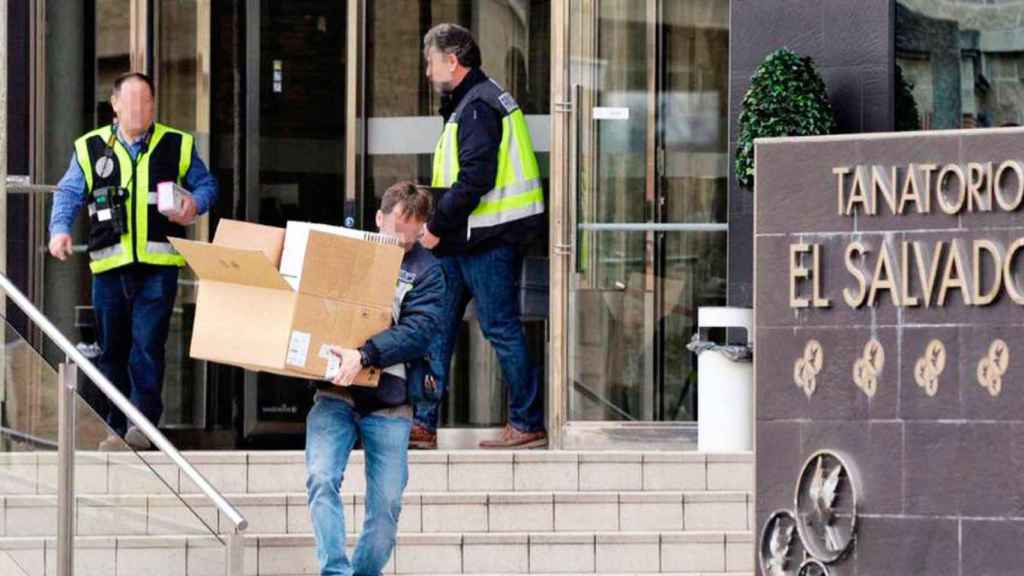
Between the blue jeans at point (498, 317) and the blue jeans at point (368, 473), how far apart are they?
7.51 feet

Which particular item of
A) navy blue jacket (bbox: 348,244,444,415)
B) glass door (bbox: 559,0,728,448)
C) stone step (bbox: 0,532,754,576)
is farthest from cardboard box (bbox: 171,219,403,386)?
glass door (bbox: 559,0,728,448)

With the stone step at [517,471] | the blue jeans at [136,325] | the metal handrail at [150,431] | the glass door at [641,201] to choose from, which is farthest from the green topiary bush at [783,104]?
the metal handrail at [150,431]

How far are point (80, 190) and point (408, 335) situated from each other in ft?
9.95

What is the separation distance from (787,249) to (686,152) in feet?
9.49

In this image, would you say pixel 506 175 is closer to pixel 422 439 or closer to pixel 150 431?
pixel 422 439

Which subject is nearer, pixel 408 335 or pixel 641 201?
pixel 408 335

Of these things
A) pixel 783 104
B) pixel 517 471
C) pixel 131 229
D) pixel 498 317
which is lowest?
pixel 517 471

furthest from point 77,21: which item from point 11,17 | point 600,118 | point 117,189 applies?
point 600,118

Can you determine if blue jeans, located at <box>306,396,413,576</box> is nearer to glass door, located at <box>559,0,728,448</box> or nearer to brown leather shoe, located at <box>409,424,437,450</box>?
brown leather shoe, located at <box>409,424,437,450</box>

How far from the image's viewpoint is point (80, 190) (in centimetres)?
1174

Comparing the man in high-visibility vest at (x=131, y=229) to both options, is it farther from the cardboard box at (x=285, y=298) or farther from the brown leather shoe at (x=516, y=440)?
the cardboard box at (x=285, y=298)

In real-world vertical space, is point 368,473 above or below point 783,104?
below

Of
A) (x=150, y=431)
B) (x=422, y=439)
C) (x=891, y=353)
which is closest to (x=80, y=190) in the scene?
(x=422, y=439)

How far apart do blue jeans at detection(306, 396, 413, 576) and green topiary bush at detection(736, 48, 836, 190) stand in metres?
3.04
